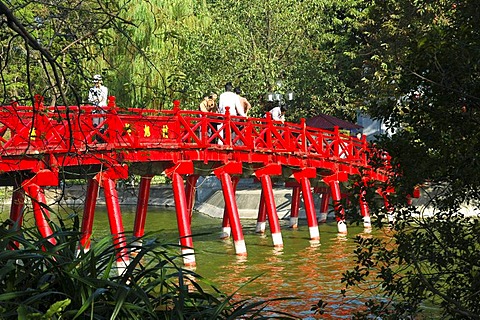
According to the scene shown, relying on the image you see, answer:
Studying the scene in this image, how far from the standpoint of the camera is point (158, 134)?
21484 mm

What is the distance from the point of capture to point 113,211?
795 inches

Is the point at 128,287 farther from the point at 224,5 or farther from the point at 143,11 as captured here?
the point at 224,5

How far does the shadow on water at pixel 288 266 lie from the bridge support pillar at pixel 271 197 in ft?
1.13

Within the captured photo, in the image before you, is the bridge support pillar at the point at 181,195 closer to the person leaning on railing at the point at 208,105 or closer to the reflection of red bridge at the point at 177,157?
the reflection of red bridge at the point at 177,157

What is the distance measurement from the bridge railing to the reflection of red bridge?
22 mm

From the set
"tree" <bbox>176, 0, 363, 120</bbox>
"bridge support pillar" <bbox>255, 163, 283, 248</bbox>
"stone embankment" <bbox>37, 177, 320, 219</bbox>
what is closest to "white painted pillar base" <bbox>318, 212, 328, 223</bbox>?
"stone embankment" <bbox>37, 177, 320, 219</bbox>

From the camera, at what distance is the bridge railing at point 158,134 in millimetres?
17453

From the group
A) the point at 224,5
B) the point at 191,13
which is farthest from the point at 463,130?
the point at 224,5

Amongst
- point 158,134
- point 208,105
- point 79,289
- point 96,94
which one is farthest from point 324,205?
point 79,289

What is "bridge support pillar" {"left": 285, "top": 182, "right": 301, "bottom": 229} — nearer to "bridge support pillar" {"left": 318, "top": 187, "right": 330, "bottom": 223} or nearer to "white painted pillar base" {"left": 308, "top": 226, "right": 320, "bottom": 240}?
"bridge support pillar" {"left": 318, "top": 187, "right": 330, "bottom": 223}

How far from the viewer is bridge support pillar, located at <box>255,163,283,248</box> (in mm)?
25281

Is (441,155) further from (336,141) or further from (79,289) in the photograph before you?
(336,141)

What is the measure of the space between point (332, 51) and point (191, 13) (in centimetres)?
888

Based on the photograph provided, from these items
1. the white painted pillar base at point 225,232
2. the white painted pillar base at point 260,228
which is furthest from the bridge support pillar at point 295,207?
the white painted pillar base at point 225,232
